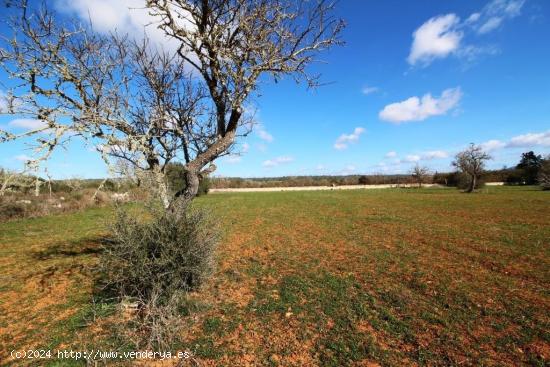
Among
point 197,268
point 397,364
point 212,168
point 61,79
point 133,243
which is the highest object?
point 61,79

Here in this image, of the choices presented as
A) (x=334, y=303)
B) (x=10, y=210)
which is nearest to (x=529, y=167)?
(x=334, y=303)

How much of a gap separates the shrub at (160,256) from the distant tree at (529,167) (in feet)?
207

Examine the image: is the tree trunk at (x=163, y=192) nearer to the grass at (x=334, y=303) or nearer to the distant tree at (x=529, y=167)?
the grass at (x=334, y=303)

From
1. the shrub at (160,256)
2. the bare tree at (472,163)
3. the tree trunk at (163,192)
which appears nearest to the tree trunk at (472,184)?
the bare tree at (472,163)

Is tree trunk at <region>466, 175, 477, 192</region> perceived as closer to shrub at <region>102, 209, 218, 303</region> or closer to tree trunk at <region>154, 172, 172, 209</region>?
shrub at <region>102, 209, 218, 303</region>

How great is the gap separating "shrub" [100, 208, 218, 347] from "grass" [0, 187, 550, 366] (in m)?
0.47

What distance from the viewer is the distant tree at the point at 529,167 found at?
52156 millimetres

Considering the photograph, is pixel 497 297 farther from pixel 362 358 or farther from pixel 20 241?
pixel 20 241

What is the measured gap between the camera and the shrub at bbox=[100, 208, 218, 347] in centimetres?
518

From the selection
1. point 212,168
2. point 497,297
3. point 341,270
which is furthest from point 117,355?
point 497,297

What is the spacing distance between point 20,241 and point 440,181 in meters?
71.7

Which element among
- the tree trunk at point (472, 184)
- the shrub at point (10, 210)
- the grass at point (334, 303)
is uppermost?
the tree trunk at point (472, 184)

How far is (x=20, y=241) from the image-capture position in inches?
497

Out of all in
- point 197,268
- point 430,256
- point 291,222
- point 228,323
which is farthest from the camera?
point 291,222
